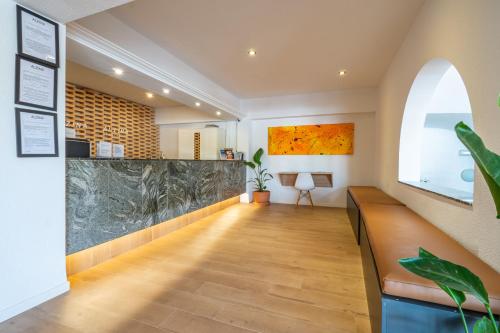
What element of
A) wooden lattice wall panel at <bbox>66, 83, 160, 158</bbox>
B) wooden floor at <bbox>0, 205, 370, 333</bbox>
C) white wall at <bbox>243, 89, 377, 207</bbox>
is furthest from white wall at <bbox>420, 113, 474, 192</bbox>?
wooden lattice wall panel at <bbox>66, 83, 160, 158</bbox>

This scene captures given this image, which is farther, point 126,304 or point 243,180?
point 243,180

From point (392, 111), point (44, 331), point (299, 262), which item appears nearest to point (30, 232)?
point (44, 331)

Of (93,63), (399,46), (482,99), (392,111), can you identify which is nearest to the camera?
(482,99)

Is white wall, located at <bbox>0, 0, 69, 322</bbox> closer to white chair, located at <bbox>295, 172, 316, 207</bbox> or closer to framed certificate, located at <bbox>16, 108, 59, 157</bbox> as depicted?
framed certificate, located at <bbox>16, 108, 59, 157</bbox>

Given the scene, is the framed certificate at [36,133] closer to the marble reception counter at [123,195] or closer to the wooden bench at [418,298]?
the marble reception counter at [123,195]

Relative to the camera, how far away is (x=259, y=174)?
5938 millimetres

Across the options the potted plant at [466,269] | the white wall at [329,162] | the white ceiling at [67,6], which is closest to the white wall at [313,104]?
the white wall at [329,162]

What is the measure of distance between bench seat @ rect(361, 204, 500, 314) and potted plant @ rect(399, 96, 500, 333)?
232mm

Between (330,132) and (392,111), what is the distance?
200 cm

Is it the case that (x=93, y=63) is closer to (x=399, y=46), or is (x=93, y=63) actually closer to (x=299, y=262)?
(x=299, y=262)

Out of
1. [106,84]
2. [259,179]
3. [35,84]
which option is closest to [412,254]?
[35,84]

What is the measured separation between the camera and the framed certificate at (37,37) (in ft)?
5.09

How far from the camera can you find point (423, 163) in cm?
359

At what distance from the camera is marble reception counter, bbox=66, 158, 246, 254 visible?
2.01m
